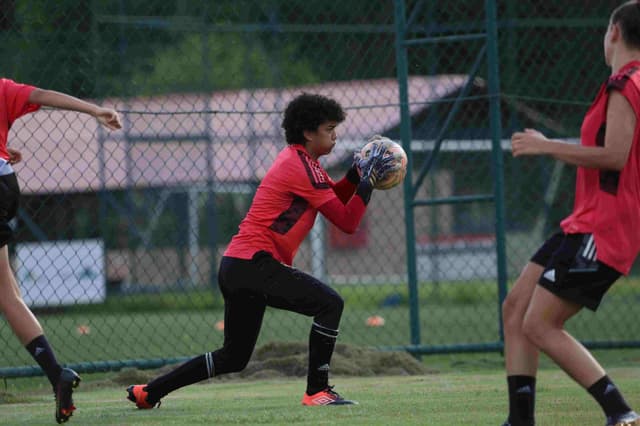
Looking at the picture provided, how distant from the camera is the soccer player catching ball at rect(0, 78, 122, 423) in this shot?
570cm

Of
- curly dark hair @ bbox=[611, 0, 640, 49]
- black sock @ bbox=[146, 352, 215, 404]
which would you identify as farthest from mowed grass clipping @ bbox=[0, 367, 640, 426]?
curly dark hair @ bbox=[611, 0, 640, 49]

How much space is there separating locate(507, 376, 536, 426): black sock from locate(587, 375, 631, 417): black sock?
262mm

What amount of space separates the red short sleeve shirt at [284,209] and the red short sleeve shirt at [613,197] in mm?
1867

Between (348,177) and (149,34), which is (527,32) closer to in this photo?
(149,34)

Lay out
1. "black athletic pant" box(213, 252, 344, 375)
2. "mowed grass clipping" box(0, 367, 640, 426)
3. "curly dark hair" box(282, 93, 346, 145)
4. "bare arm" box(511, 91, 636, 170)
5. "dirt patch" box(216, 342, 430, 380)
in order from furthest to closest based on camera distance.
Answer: "dirt patch" box(216, 342, 430, 380) → "curly dark hair" box(282, 93, 346, 145) → "black athletic pant" box(213, 252, 344, 375) → "mowed grass clipping" box(0, 367, 640, 426) → "bare arm" box(511, 91, 636, 170)

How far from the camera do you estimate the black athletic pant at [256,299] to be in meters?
6.30

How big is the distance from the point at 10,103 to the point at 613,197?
9.74 feet

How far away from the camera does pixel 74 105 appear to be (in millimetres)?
5676

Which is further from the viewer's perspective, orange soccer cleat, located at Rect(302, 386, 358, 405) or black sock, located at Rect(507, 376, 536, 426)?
orange soccer cleat, located at Rect(302, 386, 358, 405)

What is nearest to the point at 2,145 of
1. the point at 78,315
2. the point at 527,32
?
the point at 78,315

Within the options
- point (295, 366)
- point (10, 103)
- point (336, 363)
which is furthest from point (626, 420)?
point (295, 366)

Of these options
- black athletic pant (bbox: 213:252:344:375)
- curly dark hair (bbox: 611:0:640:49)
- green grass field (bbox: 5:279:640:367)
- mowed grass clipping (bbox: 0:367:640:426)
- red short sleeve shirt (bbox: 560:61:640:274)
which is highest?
curly dark hair (bbox: 611:0:640:49)

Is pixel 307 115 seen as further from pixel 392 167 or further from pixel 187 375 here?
pixel 187 375

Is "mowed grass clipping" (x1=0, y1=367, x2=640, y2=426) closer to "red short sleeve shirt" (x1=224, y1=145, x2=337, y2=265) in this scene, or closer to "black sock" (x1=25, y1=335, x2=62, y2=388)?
"black sock" (x1=25, y1=335, x2=62, y2=388)
